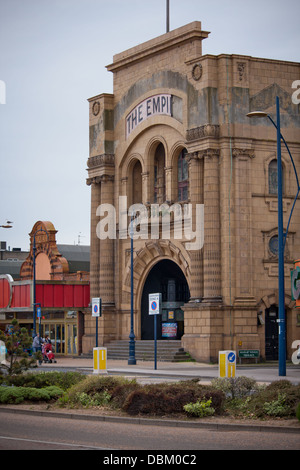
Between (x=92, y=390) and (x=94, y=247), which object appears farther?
(x=94, y=247)

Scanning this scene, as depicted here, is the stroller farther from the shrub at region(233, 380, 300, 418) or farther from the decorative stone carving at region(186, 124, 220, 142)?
the shrub at region(233, 380, 300, 418)

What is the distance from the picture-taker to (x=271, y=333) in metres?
50.2

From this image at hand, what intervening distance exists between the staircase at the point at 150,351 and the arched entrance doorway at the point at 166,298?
1.98 m

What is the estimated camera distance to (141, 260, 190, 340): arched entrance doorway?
5638 centimetres

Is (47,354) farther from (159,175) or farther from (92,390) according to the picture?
(92,390)

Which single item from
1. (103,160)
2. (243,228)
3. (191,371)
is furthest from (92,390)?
(103,160)

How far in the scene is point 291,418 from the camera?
1906cm

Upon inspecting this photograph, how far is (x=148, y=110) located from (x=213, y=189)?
8977 mm

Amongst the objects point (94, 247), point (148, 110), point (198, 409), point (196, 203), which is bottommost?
point (198, 409)

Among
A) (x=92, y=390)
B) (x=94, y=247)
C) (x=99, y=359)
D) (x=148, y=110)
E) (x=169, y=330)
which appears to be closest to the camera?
(x=92, y=390)

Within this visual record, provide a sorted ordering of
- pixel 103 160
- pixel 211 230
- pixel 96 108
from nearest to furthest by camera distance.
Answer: pixel 211 230 → pixel 103 160 → pixel 96 108

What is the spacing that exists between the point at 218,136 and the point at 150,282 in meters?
12.5
